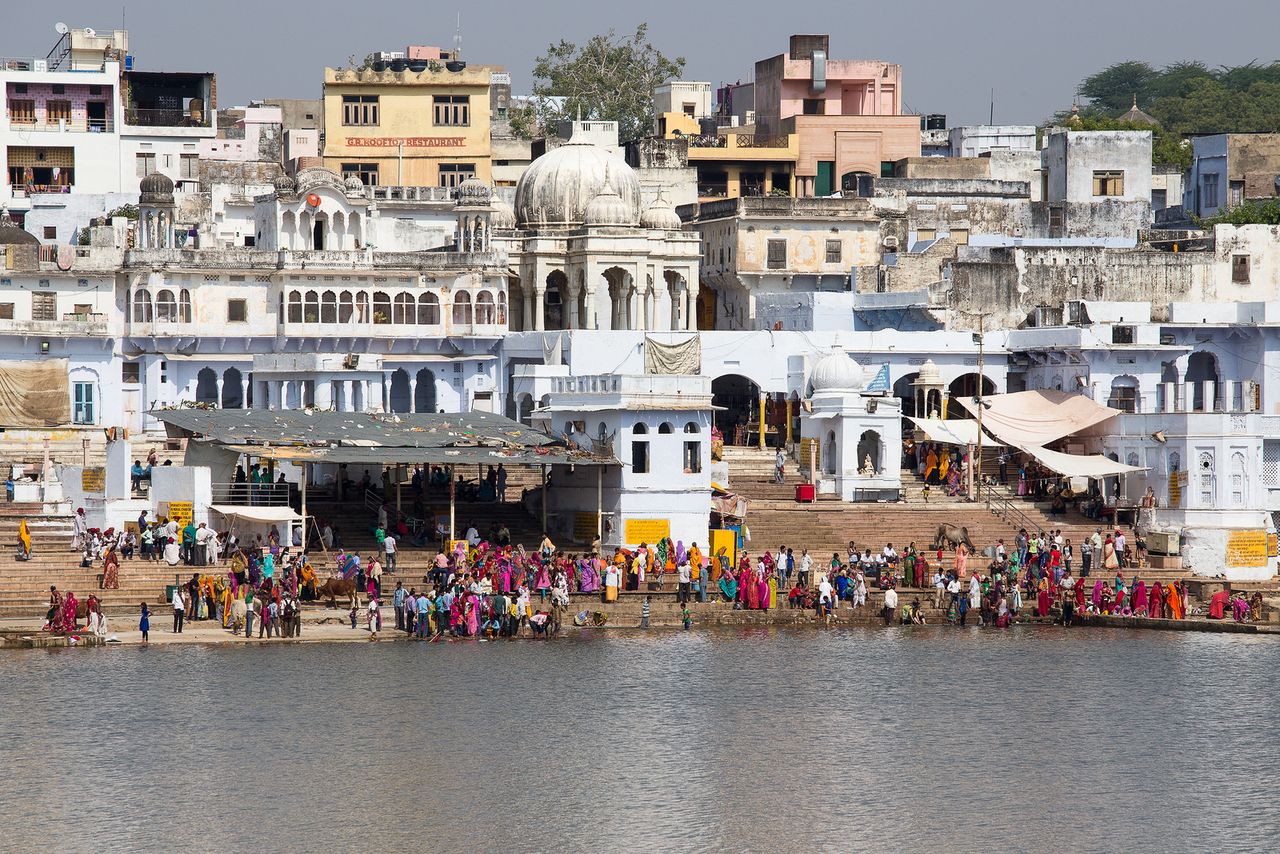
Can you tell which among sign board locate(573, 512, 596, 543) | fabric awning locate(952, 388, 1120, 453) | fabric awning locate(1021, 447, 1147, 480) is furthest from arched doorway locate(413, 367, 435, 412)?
fabric awning locate(1021, 447, 1147, 480)

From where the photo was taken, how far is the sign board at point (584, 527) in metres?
46.4

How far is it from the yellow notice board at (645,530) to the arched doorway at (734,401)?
10406 mm

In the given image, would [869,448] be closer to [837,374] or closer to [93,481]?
[837,374]

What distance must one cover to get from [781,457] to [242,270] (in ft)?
44.9

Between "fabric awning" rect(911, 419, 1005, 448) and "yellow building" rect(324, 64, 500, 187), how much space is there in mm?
21909

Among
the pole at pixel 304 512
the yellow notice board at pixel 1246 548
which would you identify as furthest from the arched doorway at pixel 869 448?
the pole at pixel 304 512

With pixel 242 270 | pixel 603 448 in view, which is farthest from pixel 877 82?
pixel 603 448

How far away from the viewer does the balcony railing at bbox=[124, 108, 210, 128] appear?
2721 inches

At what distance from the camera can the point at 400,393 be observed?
5600 centimetres

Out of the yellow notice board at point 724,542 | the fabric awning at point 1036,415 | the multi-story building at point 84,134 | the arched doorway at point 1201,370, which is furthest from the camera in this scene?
the multi-story building at point 84,134

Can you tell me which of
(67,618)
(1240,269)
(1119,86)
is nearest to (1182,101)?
(1119,86)

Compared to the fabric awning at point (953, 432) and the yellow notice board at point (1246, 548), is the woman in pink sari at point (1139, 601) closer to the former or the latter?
the yellow notice board at point (1246, 548)

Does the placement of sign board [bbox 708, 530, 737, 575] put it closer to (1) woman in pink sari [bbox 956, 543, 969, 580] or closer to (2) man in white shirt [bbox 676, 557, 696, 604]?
(2) man in white shirt [bbox 676, 557, 696, 604]

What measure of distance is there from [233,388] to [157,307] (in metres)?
2.61
